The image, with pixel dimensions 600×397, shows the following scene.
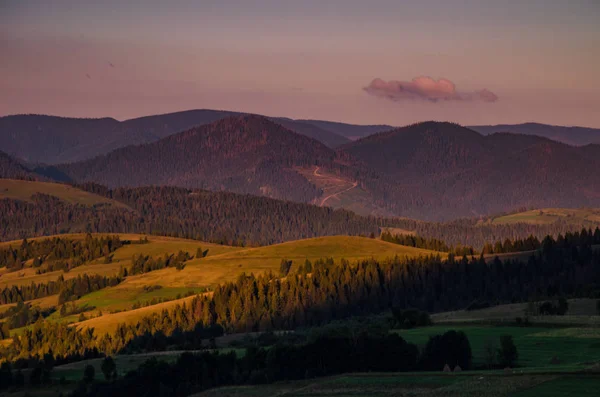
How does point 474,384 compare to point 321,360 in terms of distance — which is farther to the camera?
point 321,360

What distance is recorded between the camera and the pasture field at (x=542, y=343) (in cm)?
9606

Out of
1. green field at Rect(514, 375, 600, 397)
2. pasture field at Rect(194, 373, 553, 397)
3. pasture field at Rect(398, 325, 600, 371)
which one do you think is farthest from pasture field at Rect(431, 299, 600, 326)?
green field at Rect(514, 375, 600, 397)

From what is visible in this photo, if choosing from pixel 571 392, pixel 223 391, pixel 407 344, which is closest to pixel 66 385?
pixel 223 391

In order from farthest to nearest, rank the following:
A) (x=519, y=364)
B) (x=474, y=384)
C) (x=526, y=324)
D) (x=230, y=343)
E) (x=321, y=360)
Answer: (x=230, y=343) < (x=526, y=324) < (x=321, y=360) < (x=519, y=364) < (x=474, y=384)

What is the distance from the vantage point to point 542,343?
366 ft

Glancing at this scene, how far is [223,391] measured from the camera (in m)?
101

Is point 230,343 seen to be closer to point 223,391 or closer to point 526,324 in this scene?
point 526,324

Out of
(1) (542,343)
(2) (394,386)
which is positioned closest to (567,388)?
(2) (394,386)

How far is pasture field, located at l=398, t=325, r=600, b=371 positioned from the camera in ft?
315

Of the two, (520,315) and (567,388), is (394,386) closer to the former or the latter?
(567,388)

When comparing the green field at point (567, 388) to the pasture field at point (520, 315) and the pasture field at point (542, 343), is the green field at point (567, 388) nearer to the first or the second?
the pasture field at point (542, 343)

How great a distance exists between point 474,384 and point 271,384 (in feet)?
83.2

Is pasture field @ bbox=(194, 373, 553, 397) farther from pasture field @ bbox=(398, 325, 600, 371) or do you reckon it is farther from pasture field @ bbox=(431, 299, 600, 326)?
pasture field @ bbox=(431, 299, 600, 326)

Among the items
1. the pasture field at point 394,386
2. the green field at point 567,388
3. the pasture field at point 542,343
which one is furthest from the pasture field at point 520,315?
the green field at point 567,388
